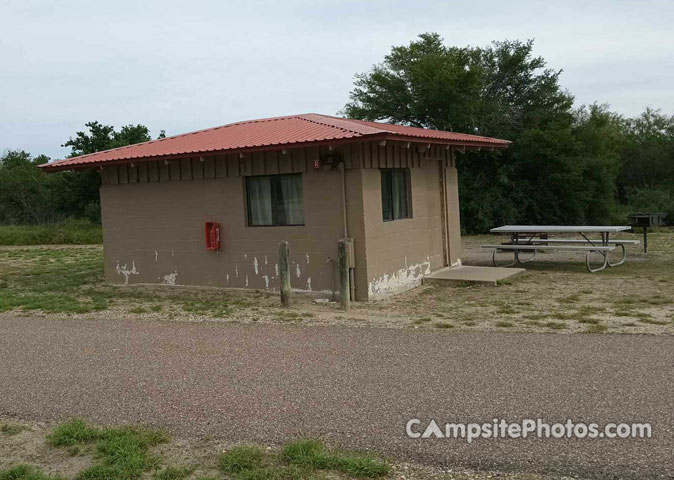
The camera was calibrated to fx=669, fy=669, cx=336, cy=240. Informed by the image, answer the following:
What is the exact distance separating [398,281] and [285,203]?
87.5 inches

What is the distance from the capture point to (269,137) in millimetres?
10656

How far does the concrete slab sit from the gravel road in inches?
162

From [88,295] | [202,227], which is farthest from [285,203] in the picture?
[88,295]

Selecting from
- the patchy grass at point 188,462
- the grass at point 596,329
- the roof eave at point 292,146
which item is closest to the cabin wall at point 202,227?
the roof eave at point 292,146

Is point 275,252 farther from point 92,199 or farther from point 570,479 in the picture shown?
point 92,199

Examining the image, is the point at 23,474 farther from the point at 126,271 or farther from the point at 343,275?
the point at 126,271

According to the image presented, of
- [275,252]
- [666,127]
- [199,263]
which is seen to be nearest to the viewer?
[275,252]

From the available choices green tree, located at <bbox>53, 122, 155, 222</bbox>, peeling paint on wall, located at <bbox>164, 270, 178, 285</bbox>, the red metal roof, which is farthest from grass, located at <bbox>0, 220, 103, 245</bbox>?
peeling paint on wall, located at <bbox>164, 270, 178, 285</bbox>

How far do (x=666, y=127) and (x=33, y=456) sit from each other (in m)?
41.0

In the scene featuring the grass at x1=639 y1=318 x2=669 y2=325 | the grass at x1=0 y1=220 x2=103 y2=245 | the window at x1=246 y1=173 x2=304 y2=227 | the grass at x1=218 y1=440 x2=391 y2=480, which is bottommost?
the grass at x1=218 y1=440 x2=391 y2=480

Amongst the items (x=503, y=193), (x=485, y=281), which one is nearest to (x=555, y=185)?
→ (x=503, y=193)

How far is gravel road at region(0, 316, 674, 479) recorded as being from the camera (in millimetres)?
3988

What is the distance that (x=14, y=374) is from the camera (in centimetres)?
615

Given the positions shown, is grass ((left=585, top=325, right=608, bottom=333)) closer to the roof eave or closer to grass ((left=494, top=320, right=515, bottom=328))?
grass ((left=494, top=320, right=515, bottom=328))
